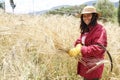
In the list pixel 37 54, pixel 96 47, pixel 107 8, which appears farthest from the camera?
pixel 107 8

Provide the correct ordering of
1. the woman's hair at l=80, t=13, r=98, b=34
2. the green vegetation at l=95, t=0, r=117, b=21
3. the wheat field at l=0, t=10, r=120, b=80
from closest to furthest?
the wheat field at l=0, t=10, r=120, b=80 < the woman's hair at l=80, t=13, r=98, b=34 < the green vegetation at l=95, t=0, r=117, b=21

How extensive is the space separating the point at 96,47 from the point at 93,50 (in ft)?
0.15


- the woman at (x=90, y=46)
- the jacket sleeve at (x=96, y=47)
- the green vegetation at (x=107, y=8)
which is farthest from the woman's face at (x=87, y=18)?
the green vegetation at (x=107, y=8)

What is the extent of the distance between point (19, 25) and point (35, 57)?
0.46m

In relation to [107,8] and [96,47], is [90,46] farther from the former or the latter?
[107,8]

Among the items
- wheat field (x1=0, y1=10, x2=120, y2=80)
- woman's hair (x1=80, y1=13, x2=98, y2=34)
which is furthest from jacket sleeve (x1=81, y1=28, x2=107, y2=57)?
wheat field (x1=0, y1=10, x2=120, y2=80)

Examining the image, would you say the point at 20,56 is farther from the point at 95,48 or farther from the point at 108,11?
the point at 108,11

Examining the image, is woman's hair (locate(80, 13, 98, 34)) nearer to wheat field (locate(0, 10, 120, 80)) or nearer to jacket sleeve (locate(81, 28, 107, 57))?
jacket sleeve (locate(81, 28, 107, 57))

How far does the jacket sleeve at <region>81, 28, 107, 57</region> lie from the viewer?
3133mm

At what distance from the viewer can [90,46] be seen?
3.16 metres

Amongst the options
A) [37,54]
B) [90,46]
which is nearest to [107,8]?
[37,54]

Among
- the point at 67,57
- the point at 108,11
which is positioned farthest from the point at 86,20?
the point at 108,11

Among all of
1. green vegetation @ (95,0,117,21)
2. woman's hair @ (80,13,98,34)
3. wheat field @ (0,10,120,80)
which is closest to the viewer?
wheat field @ (0,10,120,80)

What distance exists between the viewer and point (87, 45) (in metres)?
3.32
